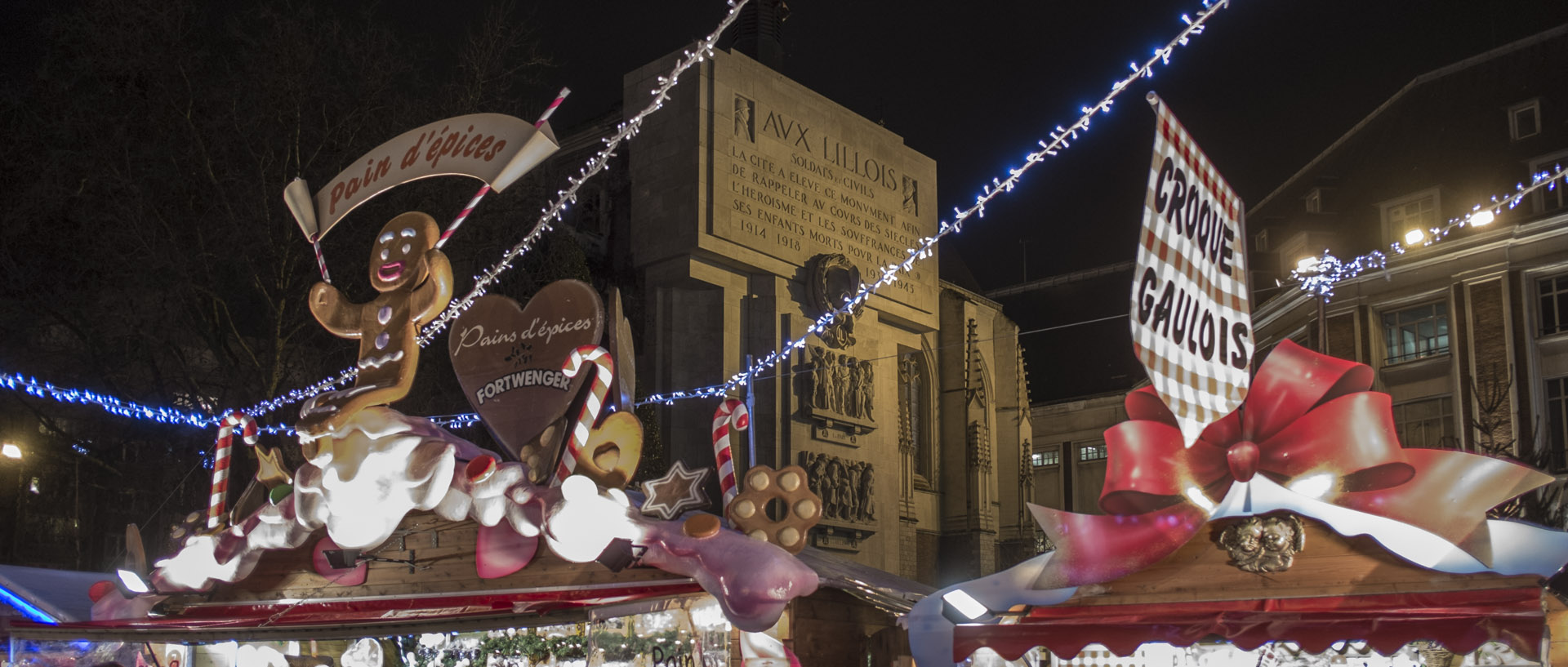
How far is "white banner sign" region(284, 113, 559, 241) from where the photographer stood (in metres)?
9.41

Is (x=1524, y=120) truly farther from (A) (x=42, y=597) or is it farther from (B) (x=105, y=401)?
(A) (x=42, y=597)

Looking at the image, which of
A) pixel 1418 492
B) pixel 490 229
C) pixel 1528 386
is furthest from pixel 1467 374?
pixel 1418 492

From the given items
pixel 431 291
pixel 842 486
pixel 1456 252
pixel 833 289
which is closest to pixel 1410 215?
pixel 1456 252

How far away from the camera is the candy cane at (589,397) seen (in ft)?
28.1

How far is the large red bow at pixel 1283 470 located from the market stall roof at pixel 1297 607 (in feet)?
0.53

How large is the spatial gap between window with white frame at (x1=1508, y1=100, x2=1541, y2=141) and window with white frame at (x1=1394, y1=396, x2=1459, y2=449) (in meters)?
5.54

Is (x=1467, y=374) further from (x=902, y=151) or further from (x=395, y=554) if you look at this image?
(x=395, y=554)

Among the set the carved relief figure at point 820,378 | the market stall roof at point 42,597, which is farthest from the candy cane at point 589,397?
the carved relief figure at point 820,378

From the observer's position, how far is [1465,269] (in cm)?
2627

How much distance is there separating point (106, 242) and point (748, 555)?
11.5 meters

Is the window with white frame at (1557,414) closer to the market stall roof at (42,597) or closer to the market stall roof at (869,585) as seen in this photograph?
the market stall roof at (869,585)

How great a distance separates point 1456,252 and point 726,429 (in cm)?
2255

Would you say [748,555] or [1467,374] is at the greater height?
[1467,374]

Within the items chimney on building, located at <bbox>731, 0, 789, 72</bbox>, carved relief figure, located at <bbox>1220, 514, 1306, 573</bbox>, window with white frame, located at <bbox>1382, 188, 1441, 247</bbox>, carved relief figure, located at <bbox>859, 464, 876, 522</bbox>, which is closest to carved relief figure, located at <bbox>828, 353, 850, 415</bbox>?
carved relief figure, located at <bbox>859, 464, 876, 522</bbox>
